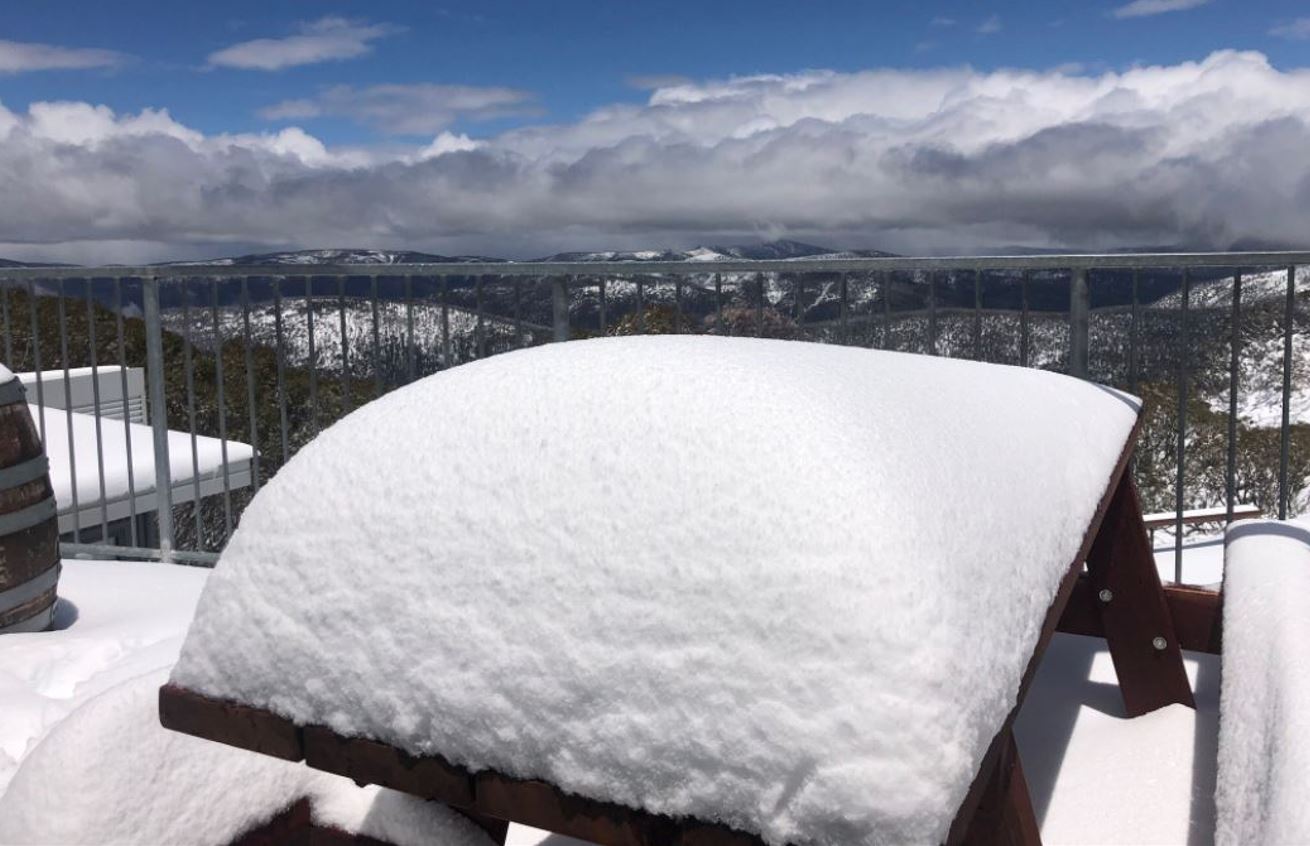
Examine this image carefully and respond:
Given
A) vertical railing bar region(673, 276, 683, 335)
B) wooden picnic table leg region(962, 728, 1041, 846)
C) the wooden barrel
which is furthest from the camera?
vertical railing bar region(673, 276, 683, 335)

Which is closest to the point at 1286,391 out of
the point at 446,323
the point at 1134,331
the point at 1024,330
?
the point at 1134,331

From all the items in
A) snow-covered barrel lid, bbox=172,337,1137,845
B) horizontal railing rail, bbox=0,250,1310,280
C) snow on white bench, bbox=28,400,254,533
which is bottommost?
snow on white bench, bbox=28,400,254,533

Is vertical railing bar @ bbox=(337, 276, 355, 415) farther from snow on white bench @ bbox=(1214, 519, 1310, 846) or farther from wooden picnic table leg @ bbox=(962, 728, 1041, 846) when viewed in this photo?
wooden picnic table leg @ bbox=(962, 728, 1041, 846)

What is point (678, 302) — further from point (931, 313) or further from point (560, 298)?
point (931, 313)

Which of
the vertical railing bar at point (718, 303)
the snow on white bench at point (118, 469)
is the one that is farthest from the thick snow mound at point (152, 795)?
the snow on white bench at point (118, 469)

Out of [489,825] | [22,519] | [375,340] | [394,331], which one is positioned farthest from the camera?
[394,331]

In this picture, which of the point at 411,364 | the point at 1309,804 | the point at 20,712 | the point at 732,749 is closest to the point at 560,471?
the point at 732,749

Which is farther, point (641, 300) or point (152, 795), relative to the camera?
point (641, 300)

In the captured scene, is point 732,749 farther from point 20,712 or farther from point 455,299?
point 455,299

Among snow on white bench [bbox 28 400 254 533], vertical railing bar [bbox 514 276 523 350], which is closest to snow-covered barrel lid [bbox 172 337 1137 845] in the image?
vertical railing bar [bbox 514 276 523 350]
